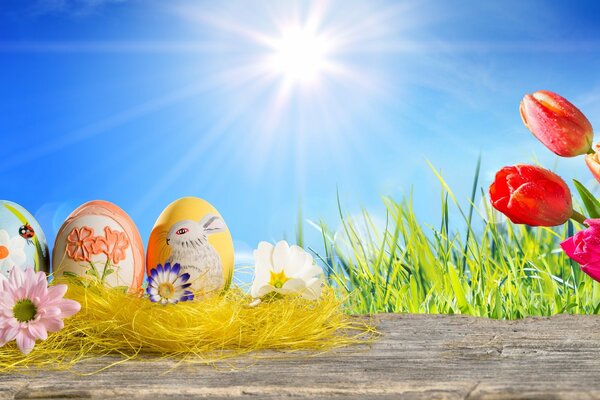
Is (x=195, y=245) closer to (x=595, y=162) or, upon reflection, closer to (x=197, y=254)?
(x=197, y=254)

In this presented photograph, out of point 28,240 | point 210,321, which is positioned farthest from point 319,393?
point 28,240

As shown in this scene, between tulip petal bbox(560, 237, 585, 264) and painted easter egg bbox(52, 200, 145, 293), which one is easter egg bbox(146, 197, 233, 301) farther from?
tulip petal bbox(560, 237, 585, 264)

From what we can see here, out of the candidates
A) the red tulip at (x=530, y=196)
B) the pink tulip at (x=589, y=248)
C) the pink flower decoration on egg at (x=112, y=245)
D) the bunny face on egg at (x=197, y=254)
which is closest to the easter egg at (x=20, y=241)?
the pink flower decoration on egg at (x=112, y=245)

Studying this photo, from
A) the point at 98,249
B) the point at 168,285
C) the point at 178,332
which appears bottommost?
the point at 178,332

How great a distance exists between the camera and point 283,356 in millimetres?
1232

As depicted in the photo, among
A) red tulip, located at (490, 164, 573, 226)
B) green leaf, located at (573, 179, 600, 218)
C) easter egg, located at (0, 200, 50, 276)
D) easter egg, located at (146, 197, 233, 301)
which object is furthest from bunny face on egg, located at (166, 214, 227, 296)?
green leaf, located at (573, 179, 600, 218)

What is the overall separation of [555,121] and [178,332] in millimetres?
758

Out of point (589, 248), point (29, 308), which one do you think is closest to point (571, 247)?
point (589, 248)

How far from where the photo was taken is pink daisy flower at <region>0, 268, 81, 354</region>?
1.25 m

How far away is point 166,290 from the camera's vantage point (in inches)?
55.8

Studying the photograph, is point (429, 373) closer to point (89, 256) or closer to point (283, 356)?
point (283, 356)

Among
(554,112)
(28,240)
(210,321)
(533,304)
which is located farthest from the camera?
(533,304)

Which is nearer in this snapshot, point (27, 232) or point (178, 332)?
point (178, 332)

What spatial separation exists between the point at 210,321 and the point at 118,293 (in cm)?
25
